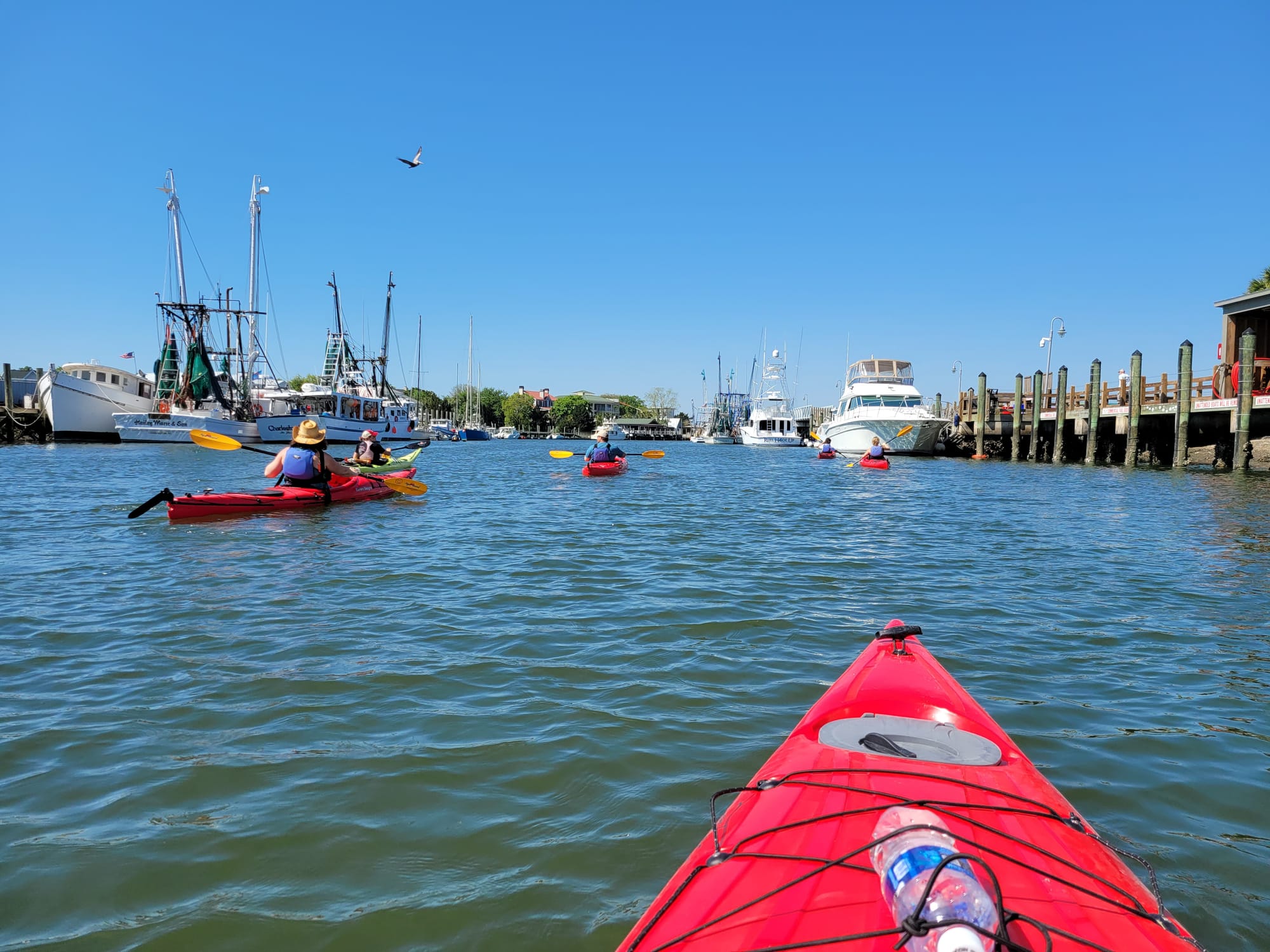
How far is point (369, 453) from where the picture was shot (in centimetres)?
1908

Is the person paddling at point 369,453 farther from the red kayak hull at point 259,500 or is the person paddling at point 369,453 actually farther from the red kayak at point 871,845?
the red kayak at point 871,845

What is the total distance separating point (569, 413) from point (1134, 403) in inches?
4515

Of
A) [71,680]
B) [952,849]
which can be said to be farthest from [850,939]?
[71,680]

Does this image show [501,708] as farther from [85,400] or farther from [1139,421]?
[85,400]

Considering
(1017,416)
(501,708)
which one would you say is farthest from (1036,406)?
(501,708)

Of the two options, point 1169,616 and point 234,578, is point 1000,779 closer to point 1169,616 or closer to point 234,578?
point 1169,616

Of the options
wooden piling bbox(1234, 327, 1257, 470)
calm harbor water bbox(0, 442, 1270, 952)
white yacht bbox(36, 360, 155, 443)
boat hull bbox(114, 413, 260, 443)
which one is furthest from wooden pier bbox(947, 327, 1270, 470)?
white yacht bbox(36, 360, 155, 443)

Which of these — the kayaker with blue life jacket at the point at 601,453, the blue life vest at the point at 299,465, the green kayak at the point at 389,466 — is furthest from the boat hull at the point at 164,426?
the blue life vest at the point at 299,465

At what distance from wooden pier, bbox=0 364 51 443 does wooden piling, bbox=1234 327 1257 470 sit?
55953mm

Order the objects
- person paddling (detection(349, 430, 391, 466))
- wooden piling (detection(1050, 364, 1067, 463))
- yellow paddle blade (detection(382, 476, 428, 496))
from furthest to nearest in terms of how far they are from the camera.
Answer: wooden piling (detection(1050, 364, 1067, 463)), person paddling (detection(349, 430, 391, 466)), yellow paddle blade (detection(382, 476, 428, 496))

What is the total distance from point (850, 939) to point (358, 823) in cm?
240

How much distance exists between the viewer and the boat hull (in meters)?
43.7

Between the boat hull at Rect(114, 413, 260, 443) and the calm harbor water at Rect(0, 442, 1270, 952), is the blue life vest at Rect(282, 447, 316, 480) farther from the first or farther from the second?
the boat hull at Rect(114, 413, 260, 443)

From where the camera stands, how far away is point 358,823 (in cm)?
336
